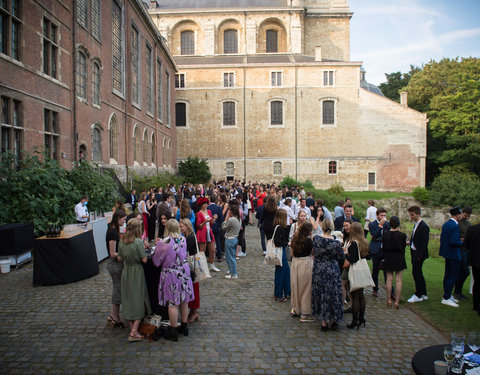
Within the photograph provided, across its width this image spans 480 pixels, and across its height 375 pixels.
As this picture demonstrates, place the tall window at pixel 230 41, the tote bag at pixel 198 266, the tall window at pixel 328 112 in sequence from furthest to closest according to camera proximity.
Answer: the tall window at pixel 230 41, the tall window at pixel 328 112, the tote bag at pixel 198 266

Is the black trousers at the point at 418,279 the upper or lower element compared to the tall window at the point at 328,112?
lower

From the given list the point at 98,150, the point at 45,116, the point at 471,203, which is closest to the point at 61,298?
the point at 45,116

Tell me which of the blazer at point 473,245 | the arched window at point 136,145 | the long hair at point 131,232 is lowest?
the blazer at point 473,245

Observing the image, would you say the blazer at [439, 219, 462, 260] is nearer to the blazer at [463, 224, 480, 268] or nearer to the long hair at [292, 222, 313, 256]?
the blazer at [463, 224, 480, 268]

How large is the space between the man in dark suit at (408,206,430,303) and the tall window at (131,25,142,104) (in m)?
20.8

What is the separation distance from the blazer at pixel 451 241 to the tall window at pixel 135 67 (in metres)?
21.1

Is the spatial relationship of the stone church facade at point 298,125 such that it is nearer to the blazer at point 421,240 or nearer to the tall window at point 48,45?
the tall window at point 48,45

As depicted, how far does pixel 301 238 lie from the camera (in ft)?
20.2

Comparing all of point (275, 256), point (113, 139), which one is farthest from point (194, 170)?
point (275, 256)

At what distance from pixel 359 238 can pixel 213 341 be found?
2.79 metres

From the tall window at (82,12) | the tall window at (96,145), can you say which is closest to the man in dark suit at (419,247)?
the tall window at (96,145)

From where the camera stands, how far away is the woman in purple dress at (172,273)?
5.33 meters

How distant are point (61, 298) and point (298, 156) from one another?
33.1 metres

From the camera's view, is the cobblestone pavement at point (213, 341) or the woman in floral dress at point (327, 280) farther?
the woman in floral dress at point (327, 280)
